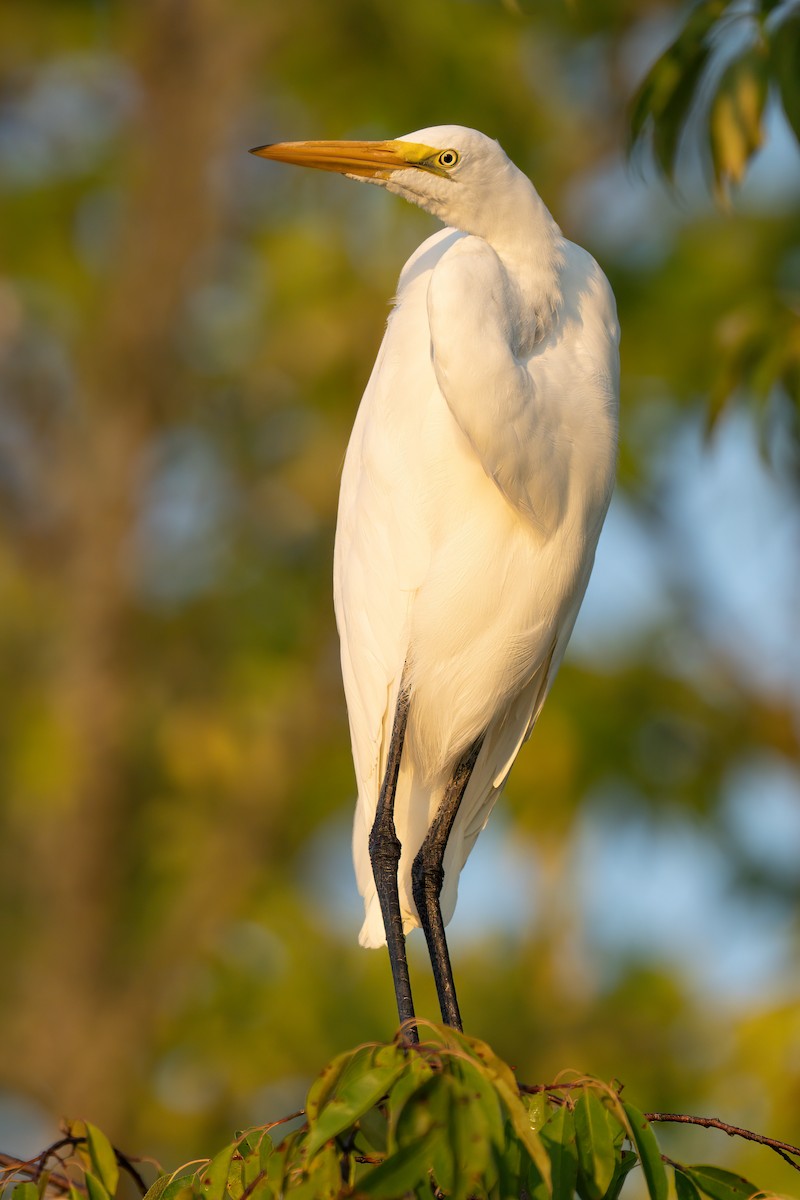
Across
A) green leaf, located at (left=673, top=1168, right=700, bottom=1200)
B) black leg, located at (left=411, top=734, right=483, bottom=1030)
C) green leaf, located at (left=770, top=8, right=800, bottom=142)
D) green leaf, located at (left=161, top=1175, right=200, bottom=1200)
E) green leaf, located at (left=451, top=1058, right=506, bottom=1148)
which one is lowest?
green leaf, located at (left=673, top=1168, right=700, bottom=1200)

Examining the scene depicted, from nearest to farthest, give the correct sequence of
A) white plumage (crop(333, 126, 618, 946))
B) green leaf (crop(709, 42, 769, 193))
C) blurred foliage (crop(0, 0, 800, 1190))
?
white plumage (crop(333, 126, 618, 946)), green leaf (crop(709, 42, 769, 193)), blurred foliage (crop(0, 0, 800, 1190))

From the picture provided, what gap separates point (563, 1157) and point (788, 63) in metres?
1.65

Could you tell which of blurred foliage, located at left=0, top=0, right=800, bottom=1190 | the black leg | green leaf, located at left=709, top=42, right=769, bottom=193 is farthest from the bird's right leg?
blurred foliage, located at left=0, top=0, right=800, bottom=1190

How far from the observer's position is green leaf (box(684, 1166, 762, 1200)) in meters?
1.50

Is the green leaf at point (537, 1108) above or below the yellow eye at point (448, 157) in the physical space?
below

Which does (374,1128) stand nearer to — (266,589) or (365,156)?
(365,156)

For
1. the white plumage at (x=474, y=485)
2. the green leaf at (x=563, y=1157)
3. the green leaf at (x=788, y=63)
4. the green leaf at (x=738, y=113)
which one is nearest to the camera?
the green leaf at (x=563, y=1157)

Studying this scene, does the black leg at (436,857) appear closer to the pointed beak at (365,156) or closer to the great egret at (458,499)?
the great egret at (458,499)

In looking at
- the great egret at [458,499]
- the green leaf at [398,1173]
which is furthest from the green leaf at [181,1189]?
the great egret at [458,499]

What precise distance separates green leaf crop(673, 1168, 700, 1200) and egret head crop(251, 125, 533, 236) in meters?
1.32

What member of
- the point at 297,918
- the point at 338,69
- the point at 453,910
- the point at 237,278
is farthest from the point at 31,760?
the point at 453,910

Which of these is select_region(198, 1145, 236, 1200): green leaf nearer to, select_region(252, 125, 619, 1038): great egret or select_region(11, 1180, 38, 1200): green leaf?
select_region(11, 1180, 38, 1200): green leaf

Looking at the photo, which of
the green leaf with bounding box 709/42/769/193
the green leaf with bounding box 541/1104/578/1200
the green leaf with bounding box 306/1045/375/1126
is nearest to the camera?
the green leaf with bounding box 306/1045/375/1126

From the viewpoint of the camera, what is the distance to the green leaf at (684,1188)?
154 cm
